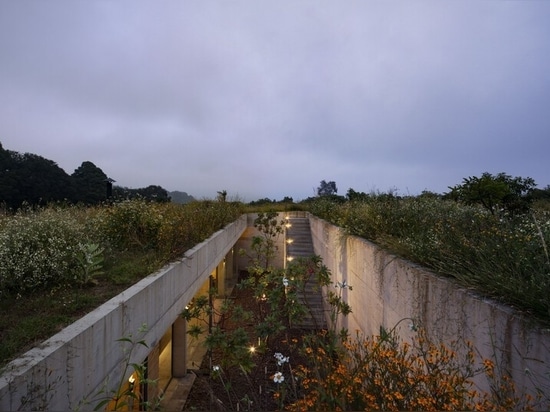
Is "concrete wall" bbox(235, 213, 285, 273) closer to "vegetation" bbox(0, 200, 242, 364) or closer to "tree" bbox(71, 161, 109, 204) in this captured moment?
"tree" bbox(71, 161, 109, 204)

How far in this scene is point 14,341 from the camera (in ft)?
6.57

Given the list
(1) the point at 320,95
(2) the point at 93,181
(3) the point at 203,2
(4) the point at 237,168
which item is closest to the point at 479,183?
(3) the point at 203,2

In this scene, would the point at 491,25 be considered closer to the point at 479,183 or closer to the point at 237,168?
the point at 479,183

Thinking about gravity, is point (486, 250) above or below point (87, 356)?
above

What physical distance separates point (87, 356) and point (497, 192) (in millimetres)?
6167

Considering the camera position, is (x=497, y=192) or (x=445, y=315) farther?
(x=497, y=192)

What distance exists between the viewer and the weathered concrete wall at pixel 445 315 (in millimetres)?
1676

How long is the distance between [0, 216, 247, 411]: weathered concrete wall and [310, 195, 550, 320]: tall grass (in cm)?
244

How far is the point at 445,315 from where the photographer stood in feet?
8.07

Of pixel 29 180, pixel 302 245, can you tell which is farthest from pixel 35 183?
pixel 302 245

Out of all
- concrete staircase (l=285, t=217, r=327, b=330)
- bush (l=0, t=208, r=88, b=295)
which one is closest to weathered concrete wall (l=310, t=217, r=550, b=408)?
bush (l=0, t=208, r=88, b=295)

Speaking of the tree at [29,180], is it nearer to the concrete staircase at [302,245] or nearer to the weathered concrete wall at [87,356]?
the concrete staircase at [302,245]

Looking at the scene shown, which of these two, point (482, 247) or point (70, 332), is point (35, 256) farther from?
point (482, 247)

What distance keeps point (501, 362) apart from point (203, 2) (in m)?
10.2
